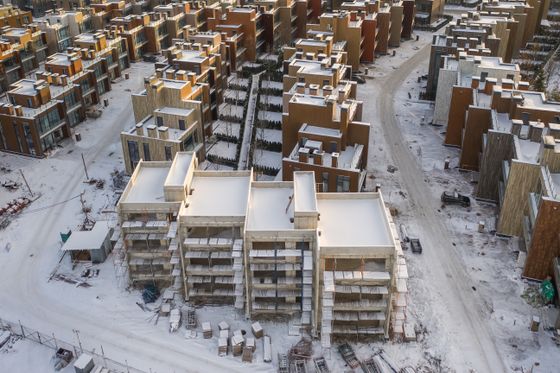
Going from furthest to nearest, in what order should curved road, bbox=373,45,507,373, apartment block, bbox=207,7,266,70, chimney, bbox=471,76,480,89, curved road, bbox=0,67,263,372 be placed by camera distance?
apartment block, bbox=207,7,266,70 → chimney, bbox=471,76,480,89 → curved road, bbox=373,45,507,373 → curved road, bbox=0,67,263,372

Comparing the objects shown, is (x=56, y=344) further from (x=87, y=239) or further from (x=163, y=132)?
(x=163, y=132)

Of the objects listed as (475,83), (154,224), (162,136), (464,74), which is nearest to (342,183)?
(154,224)

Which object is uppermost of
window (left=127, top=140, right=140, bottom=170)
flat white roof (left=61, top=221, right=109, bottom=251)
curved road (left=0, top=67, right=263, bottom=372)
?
window (left=127, top=140, right=140, bottom=170)

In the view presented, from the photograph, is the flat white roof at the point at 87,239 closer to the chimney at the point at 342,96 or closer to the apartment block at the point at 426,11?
the chimney at the point at 342,96

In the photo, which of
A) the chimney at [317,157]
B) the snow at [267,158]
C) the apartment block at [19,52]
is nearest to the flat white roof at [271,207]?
the chimney at [317,157]

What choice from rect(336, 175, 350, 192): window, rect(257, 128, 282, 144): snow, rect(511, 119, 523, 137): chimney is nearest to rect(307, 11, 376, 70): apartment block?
rect(257, 128, 282, 144): snow

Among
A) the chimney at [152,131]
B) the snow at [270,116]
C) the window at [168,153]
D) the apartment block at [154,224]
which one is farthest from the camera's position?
the snow at [270,116]

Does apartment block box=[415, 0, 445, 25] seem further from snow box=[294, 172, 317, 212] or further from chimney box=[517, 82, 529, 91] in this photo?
snow box=[294, 172, 317, 212]
